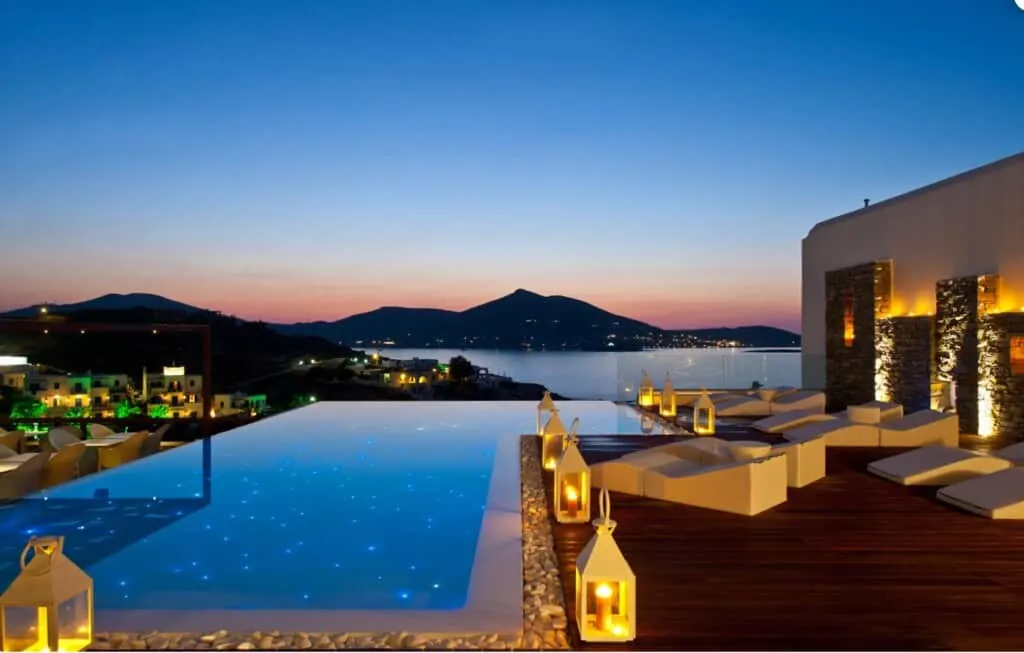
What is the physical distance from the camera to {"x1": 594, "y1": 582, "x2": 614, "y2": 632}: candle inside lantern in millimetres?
2680

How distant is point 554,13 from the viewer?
1091cm

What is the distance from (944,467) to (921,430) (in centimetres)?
225

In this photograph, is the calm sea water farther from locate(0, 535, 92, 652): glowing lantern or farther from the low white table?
locate(0, 535, 92, 652): glowing lantern

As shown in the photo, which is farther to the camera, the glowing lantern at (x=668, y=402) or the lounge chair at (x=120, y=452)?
the glowing lantern at (x=668, y=402)

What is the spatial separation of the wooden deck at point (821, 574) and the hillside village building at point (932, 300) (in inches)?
173

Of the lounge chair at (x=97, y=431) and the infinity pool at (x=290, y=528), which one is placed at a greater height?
the lounge chair at (x=97, y=431)

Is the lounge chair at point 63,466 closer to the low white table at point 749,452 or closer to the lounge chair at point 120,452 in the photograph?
the lounge chair at point 120,452

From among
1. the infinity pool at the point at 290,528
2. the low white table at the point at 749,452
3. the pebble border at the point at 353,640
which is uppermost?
the low white table at the point at 749,452

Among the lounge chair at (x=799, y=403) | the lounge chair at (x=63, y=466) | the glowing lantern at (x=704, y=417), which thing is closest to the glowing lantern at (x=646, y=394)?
the lounge chair at (x=799, y=403)

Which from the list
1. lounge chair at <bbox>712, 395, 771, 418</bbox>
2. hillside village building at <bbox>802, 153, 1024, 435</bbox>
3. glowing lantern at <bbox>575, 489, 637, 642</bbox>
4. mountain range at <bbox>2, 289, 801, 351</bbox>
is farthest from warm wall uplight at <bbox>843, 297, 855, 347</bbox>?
mountain range at <bbox>2, 289, 801, 351</bbox>

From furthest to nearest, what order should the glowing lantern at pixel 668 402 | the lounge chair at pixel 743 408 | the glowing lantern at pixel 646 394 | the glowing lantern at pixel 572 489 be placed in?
the glowing lantern at pixel 646 394 → the glowing lantern at pixel 668 402 → the lounge chair at pixel 743 408 → the glowing lantern at pixel 572 489

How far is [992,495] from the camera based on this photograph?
4.60 m

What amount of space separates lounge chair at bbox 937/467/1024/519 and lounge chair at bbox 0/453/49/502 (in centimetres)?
746

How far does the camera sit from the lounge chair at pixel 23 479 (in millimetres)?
5680
